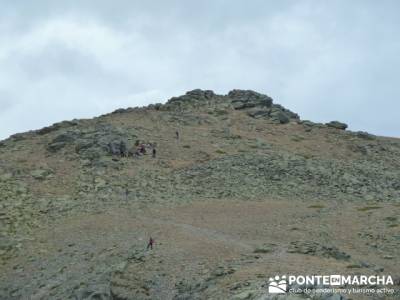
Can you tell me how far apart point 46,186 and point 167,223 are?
16.2m

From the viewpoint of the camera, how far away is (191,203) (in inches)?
2184

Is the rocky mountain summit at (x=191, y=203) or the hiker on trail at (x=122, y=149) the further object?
the hiker on trail at (x=122, y=149)

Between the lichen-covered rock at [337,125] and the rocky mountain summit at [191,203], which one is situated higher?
the lichen-covered rock at [337,125]

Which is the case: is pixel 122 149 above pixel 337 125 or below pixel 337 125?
below

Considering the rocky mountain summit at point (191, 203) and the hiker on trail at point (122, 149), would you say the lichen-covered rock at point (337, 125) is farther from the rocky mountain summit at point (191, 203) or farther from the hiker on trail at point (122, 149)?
the hiker on trail at point (122, 149)

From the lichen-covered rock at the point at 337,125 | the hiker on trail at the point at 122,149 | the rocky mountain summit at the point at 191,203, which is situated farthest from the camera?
the lichen-covered rock at the point at 337,125

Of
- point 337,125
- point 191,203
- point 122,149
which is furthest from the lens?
point 337,125

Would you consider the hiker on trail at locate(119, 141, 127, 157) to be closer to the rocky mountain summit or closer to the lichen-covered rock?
the rocky mountain summit

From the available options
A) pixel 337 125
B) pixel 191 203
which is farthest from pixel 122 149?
pixel 337 125

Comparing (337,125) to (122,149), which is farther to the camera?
(337,125)

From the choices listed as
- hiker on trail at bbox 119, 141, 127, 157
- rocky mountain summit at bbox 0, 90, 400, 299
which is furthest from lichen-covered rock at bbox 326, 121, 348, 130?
hiker on trail at bbox 119, 141, 127, 157

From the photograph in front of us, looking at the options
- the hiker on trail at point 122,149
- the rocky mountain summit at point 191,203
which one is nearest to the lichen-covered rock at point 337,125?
the rocky mountain summit at point 191,203

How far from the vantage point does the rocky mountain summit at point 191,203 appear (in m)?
35.9

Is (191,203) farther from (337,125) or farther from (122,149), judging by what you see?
(337,125)
